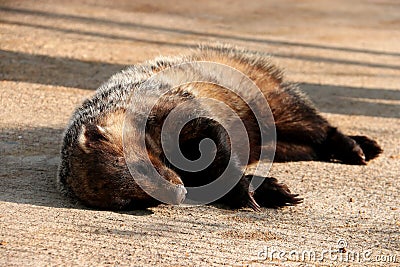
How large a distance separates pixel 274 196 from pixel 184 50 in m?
5.77

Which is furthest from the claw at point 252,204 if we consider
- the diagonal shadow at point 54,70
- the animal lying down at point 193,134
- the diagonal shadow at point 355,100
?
the diagonal shadow at point 54,70

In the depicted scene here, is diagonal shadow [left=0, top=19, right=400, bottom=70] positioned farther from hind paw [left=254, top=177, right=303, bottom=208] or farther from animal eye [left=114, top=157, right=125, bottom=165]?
animal eye [left=114, top=157, right=125, bottom=165]

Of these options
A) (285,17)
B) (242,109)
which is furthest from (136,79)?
(285,17)

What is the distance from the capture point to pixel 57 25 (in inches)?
484

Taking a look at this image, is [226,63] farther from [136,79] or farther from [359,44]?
[359,44]

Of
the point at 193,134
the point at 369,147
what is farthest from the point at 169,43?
the point at 193,134

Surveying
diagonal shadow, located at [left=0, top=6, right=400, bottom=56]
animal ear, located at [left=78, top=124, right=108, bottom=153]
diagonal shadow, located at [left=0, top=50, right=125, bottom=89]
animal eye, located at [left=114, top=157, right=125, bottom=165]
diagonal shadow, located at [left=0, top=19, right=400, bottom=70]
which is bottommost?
animal eye, located at [left=114, top=157, right=125, bottom=165]

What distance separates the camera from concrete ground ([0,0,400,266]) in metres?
4.96

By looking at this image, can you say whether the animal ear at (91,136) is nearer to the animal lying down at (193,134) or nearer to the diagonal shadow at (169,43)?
the animal lying down at (193,134)

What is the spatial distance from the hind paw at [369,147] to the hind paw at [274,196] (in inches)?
73.5

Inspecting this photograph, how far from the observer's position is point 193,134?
6.16m

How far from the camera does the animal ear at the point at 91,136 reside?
559 centimetres

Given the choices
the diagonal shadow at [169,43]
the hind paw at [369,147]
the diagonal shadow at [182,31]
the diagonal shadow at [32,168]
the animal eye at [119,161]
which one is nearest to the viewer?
the animal eye at [119,161]

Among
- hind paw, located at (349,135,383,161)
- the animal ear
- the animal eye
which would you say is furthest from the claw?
hind paw, located at (349,135,383,161)
